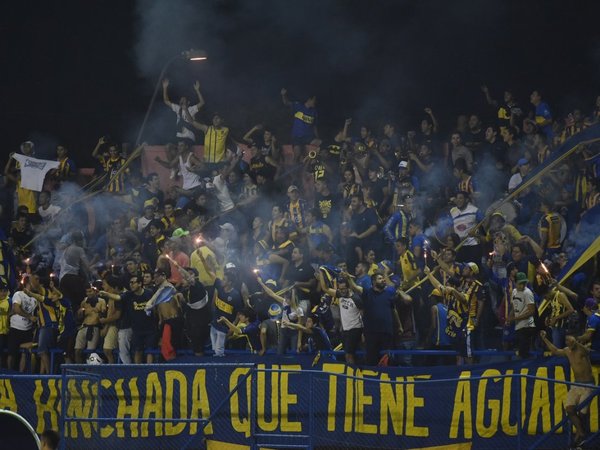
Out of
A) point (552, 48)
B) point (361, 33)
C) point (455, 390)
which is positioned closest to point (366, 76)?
point (361, 33)

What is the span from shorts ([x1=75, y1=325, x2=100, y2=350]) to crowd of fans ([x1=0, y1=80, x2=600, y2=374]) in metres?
0.02

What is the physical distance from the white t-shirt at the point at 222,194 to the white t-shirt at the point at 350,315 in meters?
4.57

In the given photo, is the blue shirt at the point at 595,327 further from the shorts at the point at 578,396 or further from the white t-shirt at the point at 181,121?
the white t-shirt at the point at 181,121

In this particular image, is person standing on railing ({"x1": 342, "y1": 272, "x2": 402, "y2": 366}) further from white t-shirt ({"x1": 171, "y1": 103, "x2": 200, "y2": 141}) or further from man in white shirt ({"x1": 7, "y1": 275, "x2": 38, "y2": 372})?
white t-shirt ({"x1": 171, "y1": 103, "x2": 200, "y2": 141})

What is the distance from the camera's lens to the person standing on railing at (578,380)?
450 inches

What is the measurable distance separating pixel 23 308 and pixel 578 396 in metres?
7.65

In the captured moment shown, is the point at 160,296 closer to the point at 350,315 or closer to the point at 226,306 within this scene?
the point at 226,306

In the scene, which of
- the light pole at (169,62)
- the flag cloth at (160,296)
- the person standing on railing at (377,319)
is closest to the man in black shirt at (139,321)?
the flag cloth at (160,296)

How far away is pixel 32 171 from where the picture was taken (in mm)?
19125

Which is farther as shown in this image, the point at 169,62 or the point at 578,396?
the point at 169,62

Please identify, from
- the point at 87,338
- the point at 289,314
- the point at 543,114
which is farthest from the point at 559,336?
the point at 87,338

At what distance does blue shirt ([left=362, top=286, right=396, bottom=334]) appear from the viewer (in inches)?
524

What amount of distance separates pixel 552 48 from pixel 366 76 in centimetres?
341

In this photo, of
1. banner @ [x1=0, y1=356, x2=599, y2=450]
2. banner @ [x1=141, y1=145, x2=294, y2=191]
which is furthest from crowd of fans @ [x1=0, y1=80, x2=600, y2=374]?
banner @ [x1=0, y1=356, x2=599, y2=450]
